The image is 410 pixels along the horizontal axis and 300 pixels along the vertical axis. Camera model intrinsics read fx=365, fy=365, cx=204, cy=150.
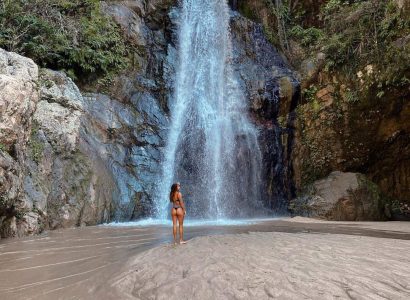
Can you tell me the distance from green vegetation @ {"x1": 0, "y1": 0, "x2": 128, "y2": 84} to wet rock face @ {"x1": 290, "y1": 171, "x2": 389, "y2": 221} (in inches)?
365

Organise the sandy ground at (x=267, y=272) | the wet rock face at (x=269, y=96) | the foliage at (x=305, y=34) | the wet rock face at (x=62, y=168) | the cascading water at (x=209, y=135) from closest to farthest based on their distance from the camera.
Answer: the sandy ground at (x=267, y=272) → the wet rock face at (x=62, y=168) → the cascading water at (x=209, y=135) → the wet rock face at (x=269, y=96) → the foliage at (x=305, y=34)

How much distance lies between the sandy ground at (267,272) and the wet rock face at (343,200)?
7.87 m

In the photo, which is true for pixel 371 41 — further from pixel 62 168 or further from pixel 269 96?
pixel 62 168

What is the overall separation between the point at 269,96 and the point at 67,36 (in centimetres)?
873

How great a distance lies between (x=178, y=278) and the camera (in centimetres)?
442

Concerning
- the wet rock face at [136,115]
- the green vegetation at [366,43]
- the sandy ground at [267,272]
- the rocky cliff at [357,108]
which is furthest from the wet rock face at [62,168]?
the green vegetation at [366,43]

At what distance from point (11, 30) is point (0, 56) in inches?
160

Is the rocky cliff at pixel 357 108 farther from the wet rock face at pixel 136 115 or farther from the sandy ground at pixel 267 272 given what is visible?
the sandy ground at pixel 267 272

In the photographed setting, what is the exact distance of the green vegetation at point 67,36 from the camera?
12680 millimetres

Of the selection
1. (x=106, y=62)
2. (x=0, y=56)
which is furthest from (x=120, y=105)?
(x=0, y=56)

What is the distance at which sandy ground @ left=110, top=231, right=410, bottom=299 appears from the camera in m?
3.85

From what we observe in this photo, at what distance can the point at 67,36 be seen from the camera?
1410 centimetres

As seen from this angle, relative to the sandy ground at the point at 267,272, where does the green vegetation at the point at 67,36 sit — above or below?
above

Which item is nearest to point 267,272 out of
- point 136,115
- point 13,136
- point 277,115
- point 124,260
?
point 124,260
